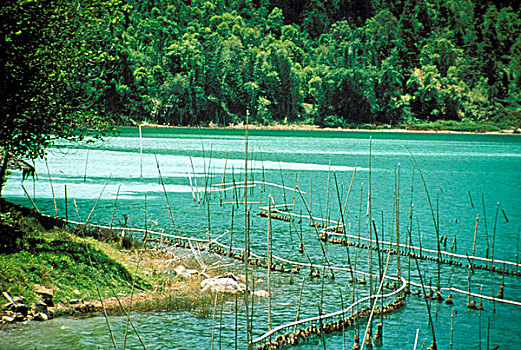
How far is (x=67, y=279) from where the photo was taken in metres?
11.8

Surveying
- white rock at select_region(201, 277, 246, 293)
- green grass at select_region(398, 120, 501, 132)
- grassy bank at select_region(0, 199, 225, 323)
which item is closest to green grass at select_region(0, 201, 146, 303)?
grassy bank at select_region(0, 199, 225, 323)

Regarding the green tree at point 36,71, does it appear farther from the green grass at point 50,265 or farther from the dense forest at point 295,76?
the dense forest at point 295,76

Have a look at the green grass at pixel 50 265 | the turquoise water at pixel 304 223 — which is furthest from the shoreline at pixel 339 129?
the green grass at pixel 50 265

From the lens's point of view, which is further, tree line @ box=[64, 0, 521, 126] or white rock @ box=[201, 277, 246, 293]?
tree line @ box=[64, 0, 521, 126]

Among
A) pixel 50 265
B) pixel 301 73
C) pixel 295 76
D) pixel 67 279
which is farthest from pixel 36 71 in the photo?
pixel 301 73

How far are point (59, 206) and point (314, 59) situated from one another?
147m

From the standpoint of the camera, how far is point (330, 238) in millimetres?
20562

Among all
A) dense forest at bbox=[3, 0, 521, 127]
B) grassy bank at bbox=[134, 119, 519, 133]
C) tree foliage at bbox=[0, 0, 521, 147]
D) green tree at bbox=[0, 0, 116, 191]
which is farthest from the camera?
grassy bank at bbox=[134, 119, 519, 133]

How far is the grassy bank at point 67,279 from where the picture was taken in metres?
11.0

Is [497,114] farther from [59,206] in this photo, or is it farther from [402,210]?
[59,206]

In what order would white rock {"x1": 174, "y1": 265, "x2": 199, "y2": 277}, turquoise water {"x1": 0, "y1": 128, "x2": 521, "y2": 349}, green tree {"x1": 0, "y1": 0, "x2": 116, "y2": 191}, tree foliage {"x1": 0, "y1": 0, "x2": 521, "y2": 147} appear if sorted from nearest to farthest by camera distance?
turquoise water {"x1": 0, "y1": 128, "x2": 521, "y2": 349}, green tree {"x1": 0, "y1": 0, "x2": 116, "y2": 191}, white rock {"x1": 174, "y1": 265, "x2": 199, "y2": 277}, tree foliage {"x1": 0, "y1": 0, "x2": 521, "y2": 147}

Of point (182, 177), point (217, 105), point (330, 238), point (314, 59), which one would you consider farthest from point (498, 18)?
point (330, 238)

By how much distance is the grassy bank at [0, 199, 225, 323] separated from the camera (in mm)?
11016

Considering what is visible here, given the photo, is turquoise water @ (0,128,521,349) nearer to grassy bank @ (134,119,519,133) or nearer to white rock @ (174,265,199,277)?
white rock @ (174,265,199,277)
